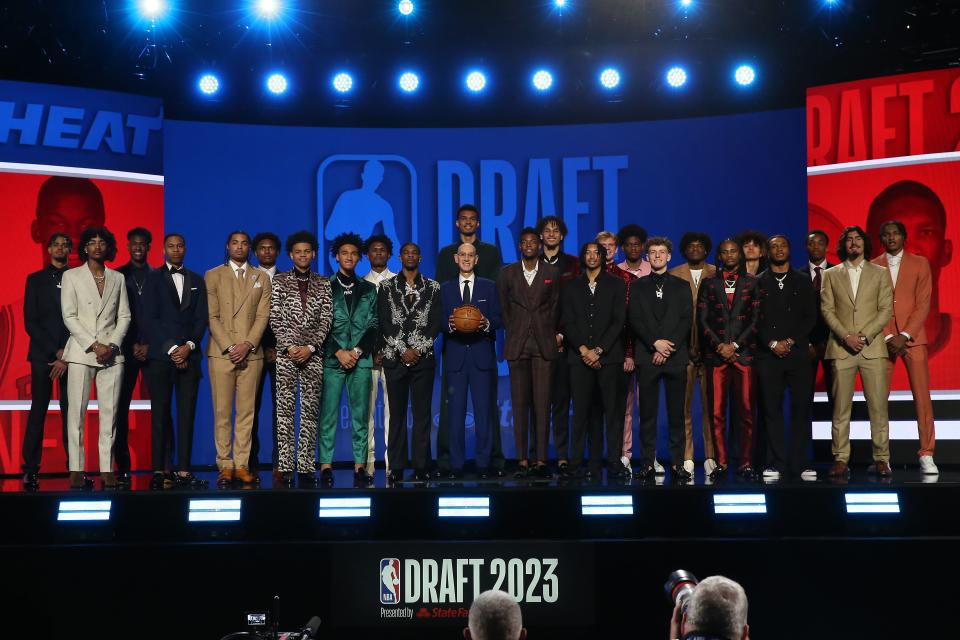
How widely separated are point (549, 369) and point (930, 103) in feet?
14.2

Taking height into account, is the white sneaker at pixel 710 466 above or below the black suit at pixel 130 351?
below

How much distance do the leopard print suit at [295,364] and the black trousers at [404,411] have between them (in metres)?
0.54

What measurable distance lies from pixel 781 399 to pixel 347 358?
315 centimetres

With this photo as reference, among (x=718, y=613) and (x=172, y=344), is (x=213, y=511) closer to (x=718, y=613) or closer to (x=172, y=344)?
(x=172, y=344)

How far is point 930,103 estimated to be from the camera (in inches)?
330

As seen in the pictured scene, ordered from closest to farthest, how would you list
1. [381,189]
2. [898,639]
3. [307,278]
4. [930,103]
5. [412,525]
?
[898,639], [412,525], [307,278], [930,103], [381,189]

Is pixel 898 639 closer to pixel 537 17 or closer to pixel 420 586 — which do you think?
pixel 420 586

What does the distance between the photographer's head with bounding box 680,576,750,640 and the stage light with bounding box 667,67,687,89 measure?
7.32 meters

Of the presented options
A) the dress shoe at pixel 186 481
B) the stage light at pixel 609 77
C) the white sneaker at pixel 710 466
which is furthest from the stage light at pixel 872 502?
the stage light at pixel 609 77

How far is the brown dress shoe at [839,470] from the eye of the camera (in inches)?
264

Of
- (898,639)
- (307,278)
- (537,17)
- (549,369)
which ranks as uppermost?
(537,17)

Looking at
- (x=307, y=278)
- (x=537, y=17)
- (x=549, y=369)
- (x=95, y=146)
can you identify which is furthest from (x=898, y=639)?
(x=95, y=146)

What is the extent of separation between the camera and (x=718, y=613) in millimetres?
2555

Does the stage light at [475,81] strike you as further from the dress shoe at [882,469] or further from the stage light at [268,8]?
the dress shoe at [882,469]
